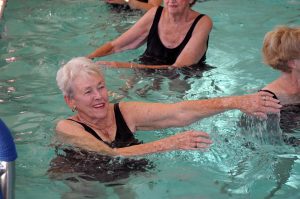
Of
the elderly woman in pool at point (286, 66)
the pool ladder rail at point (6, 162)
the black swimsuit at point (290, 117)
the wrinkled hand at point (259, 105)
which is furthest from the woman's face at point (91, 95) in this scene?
the pool ladder rail at point (6, 162)

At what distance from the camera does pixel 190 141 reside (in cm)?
322

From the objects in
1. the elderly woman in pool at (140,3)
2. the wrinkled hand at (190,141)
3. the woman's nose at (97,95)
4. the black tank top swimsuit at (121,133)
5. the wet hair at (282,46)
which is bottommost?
the black tank top swimsuit at (121,133)

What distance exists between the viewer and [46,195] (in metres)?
3.72

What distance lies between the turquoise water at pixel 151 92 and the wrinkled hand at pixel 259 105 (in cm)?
70

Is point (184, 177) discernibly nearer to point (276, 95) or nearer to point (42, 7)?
point (276, 95)

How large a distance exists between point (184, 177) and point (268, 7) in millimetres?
5270

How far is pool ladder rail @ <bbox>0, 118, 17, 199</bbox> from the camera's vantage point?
2.04m

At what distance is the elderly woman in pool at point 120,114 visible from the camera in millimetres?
3289

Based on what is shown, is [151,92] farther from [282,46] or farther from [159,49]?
[282,46]

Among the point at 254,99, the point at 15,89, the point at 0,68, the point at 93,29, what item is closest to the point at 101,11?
the point at 93,29

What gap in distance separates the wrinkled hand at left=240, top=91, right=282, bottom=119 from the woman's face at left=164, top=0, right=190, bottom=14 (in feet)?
6.63

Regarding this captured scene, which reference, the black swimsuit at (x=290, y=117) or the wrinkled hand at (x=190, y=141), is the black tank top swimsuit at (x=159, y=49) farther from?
the wrinkled hand at (x=190, y=141)

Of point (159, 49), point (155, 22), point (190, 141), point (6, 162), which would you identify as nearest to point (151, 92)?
point (159, 49)

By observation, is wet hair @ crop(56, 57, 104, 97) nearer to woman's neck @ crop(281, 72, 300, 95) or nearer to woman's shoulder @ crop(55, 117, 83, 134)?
woman's shoulder @ crop(55, 117, 83, 134)
